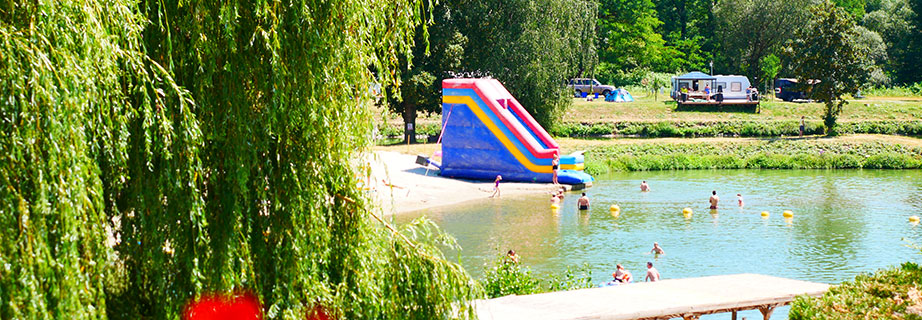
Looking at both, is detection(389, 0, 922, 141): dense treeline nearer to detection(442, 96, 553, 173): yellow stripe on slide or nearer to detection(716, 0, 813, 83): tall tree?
detection(716, 0, 813, 83): tall tree

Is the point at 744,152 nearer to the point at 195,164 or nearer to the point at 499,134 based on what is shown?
the point at 499,134

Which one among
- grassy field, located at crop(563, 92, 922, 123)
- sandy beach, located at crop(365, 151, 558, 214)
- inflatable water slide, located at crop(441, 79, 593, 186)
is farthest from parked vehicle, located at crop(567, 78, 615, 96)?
sandy beach, located at crop(365, 151, 558, 214)

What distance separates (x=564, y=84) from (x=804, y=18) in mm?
24246

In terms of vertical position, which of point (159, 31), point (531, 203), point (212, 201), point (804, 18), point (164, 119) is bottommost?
point (531, 203)

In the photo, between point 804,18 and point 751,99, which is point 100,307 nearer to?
point 751,99

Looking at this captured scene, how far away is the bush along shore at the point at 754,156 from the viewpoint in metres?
39.1

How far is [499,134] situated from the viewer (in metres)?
32.2

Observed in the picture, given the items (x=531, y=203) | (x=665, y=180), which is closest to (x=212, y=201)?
(x=531, y=203)

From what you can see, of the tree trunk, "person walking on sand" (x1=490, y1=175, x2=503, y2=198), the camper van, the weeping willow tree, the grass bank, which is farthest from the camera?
the camper van

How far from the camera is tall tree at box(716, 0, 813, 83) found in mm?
59219

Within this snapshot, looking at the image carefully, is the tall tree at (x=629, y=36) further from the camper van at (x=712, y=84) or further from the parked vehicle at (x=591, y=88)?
the camper van at (x=712, y=84)

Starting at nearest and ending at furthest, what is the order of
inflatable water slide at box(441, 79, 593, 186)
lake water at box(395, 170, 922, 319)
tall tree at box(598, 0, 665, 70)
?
lake water at box(395, 170, 922, 319) < inflatable water slide at box(441, 79, 593, 186) < tall tree at box(598, 0, 665, 70)

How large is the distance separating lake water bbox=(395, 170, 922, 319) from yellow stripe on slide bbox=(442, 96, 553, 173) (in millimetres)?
1998

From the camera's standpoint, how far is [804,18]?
2314 inches
